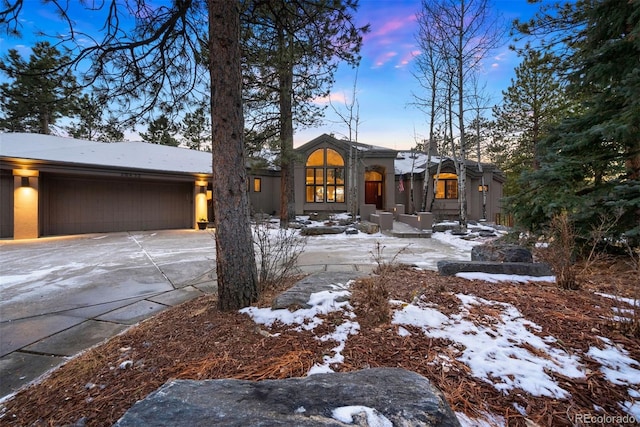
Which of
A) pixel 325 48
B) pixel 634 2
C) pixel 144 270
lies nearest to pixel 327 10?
pixel 325 48

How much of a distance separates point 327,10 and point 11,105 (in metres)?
4.68

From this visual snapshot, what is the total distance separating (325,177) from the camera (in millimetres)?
16844

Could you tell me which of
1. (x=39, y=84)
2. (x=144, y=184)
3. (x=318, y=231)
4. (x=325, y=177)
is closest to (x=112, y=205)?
(x=144, y=184)

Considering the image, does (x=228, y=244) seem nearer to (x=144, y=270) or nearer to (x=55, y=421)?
(x=55, y=421)

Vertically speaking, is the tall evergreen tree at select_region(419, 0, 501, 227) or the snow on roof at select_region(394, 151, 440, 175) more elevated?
the tall evergreen tree at select_region(419, 0, 501, 227)

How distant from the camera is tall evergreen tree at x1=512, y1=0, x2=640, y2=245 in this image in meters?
4.23

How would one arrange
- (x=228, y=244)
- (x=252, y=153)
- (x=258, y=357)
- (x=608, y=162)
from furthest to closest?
(x=252, y=153)
(x=608, y=162)
(x=228, y=244)
(x=258, y=357)

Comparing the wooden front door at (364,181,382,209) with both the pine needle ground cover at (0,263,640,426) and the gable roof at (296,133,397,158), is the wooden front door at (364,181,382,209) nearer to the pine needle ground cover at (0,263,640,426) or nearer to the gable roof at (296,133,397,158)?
the gable roof at (296,133,397,158)

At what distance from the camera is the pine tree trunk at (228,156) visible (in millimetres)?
2777

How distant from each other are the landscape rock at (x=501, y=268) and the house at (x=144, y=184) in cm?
849

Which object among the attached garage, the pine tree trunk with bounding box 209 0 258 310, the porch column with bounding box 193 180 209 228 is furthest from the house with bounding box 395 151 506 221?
the pine tree trunk with bounding box 209 0 258 310

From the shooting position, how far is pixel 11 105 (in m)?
3.83

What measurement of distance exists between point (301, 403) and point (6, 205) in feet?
46.1

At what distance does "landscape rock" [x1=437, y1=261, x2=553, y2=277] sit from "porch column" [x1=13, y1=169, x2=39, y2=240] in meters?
13.0
